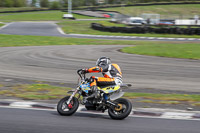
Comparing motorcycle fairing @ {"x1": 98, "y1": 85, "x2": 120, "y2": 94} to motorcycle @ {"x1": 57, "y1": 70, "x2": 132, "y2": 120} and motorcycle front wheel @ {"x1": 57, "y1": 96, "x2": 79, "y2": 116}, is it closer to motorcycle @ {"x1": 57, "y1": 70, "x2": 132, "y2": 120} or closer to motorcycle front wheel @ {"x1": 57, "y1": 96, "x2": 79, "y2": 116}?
motorcycle @ {"x1": 57, "y1": 70, "x2": 132, "y2": 120}

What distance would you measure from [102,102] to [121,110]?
0.42 m

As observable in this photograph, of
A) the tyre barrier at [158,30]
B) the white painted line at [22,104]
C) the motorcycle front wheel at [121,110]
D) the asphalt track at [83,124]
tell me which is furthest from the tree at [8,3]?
the motorcycle front wheel at [121,110]

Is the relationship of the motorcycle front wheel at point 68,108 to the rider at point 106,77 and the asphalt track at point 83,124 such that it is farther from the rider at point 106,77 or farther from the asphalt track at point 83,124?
the rider at point 106,77

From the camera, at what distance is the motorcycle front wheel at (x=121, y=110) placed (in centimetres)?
619

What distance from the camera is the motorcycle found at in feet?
20.7

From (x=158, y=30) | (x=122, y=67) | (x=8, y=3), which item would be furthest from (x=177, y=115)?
(x=8, y=3)

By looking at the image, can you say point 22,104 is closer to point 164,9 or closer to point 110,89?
point 110,89

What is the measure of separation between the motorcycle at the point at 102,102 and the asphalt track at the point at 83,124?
0.15 meters

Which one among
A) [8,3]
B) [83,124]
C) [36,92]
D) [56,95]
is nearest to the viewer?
[83,124]

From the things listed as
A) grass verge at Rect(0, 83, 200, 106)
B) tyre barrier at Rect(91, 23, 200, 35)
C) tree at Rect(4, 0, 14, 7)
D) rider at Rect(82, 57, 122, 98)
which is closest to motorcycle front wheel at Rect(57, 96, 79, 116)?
rider at Rect(82, 57, 122, 98)

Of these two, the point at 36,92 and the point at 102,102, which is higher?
the point at 102,102

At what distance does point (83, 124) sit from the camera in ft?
19.9

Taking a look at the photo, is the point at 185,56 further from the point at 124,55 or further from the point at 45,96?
the point at 45,96

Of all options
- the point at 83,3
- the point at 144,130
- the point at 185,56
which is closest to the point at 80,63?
the point at 185,56
